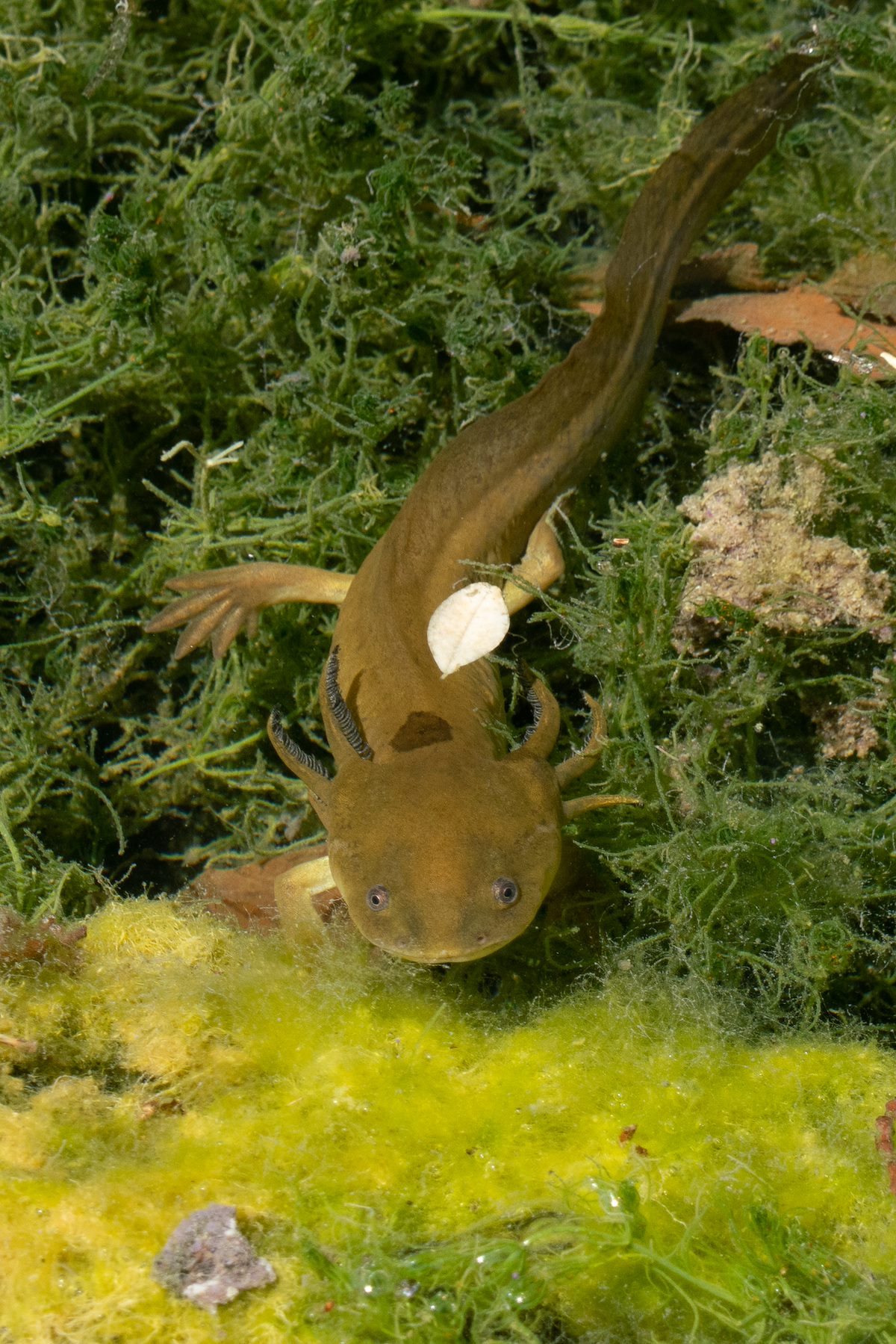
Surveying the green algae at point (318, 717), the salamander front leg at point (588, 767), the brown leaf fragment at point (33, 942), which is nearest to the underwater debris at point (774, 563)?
the green algae at point (318, 717)

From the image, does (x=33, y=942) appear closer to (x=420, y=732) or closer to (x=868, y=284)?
(x=420, y=732)

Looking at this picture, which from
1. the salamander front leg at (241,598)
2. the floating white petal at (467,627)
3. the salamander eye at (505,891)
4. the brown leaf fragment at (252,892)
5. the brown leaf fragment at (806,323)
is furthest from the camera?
the salamander front leg at (241,598)

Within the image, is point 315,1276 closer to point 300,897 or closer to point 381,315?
point 300,897

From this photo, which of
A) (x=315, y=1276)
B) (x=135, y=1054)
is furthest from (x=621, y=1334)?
(x=135, y=1054)

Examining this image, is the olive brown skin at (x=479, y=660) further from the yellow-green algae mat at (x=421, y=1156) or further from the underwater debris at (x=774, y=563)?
the underwater debris at (x=774, y=563)

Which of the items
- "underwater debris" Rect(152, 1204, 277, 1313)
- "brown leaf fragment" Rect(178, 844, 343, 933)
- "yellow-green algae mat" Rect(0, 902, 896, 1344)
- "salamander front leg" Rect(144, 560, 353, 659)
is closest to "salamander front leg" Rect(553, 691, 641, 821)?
"yellow-green algae mat" Rect(0, 902, 896, 1344)

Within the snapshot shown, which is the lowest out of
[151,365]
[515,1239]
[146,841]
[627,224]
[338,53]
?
[146,841]
